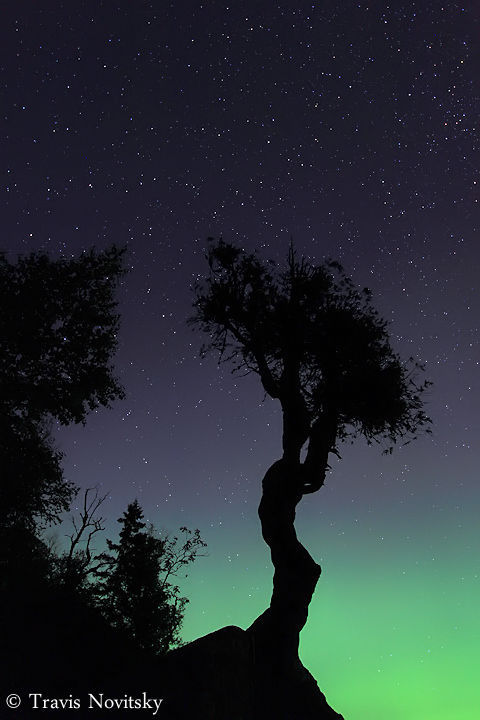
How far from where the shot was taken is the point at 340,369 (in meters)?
20.8

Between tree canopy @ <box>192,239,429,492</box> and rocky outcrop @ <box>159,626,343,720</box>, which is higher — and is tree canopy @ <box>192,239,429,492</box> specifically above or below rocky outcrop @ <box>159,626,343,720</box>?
above

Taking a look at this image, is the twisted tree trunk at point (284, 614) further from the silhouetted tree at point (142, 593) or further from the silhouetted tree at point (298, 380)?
the silhouetted tree at point (142, 593)

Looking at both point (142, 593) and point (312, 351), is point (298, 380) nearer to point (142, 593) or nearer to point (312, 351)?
point (312, 351)

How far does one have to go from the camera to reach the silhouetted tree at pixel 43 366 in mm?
20797

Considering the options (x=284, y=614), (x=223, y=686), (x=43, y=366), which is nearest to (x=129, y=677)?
(x=223, y=686)

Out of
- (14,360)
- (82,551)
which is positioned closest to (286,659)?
(14,360)

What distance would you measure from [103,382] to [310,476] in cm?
→ 959

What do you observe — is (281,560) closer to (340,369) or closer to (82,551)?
(340,369)

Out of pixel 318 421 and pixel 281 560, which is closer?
pixel 281 560

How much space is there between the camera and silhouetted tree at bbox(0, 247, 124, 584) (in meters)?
20.8

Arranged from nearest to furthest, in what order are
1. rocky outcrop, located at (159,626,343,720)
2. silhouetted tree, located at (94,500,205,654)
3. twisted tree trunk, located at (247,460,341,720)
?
rocky outcrop, located at (159,626,343,720)
twisted tree trunk, located at (247,460,341,720)
silhouetted tree, located at (94,500,205,654)

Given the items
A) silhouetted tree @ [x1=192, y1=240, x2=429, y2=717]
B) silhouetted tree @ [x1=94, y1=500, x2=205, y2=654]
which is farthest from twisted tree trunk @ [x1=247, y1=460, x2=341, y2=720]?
silhouetted tree @ [x1=94, y1=500, x2=205, y2=654]

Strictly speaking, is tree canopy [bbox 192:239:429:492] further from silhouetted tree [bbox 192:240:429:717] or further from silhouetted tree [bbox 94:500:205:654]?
silhouetted tree [bbox 94:500:205:654]

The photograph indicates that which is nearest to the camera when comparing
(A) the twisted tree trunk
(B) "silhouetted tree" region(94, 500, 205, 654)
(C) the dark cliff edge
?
(C) the dark cliff edge
